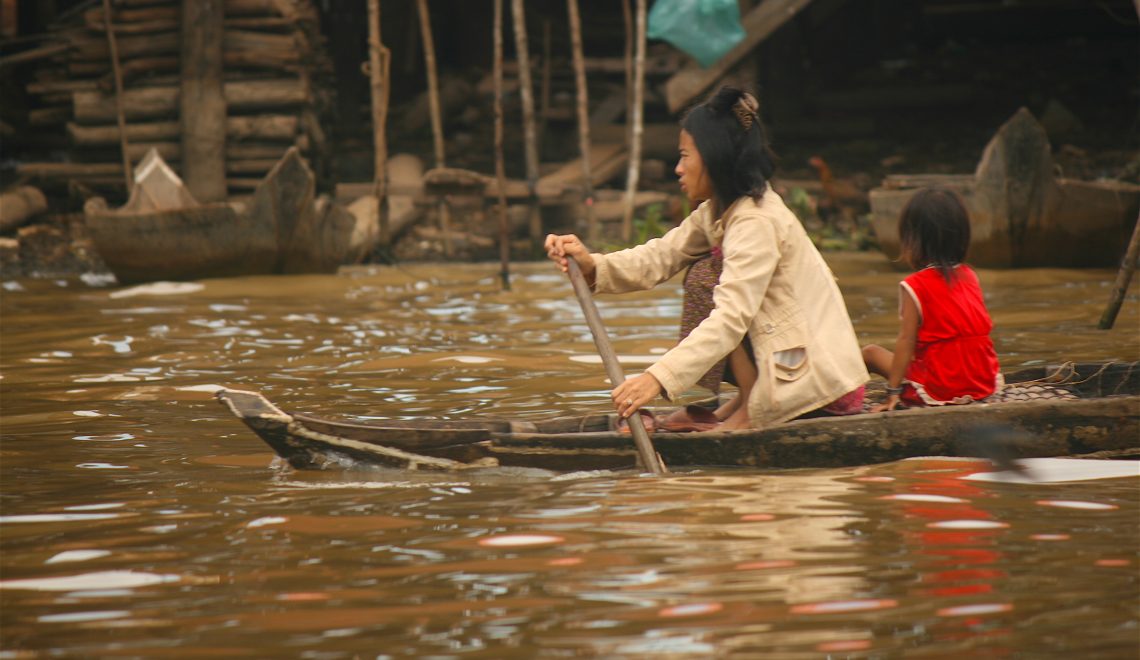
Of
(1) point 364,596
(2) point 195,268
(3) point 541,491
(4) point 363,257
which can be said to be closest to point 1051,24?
(4) point 363,257

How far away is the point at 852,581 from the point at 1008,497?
961 mm

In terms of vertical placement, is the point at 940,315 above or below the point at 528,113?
below

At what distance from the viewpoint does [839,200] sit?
12.1 metres

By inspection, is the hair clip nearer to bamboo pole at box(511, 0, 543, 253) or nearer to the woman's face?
the woman's face

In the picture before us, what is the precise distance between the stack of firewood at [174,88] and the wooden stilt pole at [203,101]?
0.18m

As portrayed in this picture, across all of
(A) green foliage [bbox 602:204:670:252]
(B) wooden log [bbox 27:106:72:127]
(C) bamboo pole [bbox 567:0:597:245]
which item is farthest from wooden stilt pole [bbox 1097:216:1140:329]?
(B) wooden log [bbox 27:106:72:127]

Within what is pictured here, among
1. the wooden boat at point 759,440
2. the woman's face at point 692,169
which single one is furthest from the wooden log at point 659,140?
the wooden boat at point 759,440

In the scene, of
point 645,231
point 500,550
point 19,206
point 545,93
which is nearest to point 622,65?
point 545,93

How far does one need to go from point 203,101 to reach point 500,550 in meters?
9.31

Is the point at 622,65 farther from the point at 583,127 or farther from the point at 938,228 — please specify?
the point at 938,228

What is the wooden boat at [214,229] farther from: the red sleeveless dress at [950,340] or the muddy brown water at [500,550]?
the red sleeveless dress at [950,340]

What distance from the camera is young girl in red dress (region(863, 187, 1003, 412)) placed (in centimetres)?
431

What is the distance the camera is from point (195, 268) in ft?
33.6

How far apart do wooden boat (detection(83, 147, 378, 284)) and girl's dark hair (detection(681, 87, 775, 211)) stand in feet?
19.5
